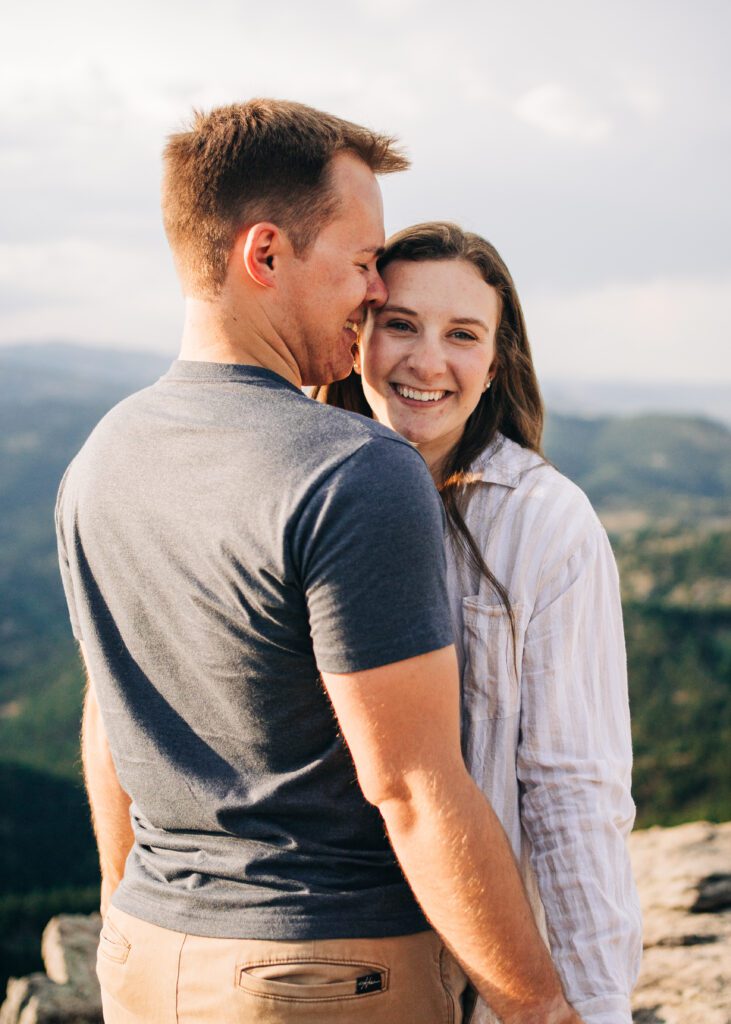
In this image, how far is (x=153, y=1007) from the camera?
2.22m

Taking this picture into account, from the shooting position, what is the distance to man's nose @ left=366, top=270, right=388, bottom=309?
2.77m

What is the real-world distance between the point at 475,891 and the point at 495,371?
1739mm

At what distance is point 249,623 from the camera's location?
6.48 ft

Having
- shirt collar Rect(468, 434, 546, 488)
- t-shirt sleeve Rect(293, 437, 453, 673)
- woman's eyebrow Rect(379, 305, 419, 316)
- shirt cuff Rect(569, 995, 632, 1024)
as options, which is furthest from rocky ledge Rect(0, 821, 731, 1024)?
woman's eyebrow Rect(379, 305, 419, 316)

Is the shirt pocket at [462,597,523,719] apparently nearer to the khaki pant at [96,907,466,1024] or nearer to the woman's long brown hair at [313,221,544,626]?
the woman's long brown hair at [313,221,544,626]

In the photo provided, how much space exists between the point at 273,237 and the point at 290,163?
0.58 ft

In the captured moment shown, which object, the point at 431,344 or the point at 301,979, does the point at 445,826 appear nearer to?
the point at 301,979

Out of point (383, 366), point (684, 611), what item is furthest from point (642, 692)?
point (383, 366)

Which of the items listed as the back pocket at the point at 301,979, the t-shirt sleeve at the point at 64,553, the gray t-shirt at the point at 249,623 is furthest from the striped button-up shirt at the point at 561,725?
the t-shirt sleeve at the point at 64,553

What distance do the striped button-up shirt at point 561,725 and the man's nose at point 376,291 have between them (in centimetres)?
73

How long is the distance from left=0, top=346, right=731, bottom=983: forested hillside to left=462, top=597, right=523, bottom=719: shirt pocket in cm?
125

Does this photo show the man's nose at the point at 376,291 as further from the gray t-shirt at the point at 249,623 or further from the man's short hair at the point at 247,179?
the gray t-shirt at the point at 249,623

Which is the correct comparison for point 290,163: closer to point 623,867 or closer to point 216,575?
point 216,575

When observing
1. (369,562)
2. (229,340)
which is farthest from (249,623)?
(229,340)
